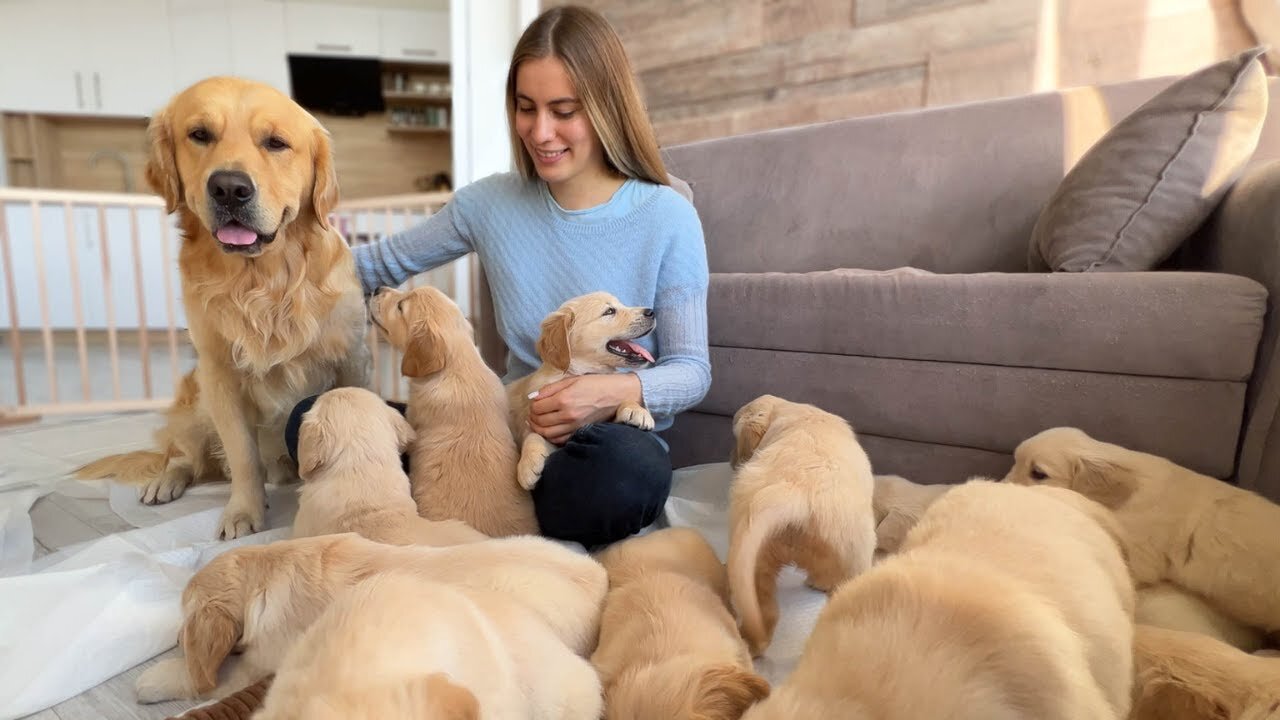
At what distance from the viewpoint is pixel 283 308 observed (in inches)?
60.7

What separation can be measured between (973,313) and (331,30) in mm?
6450

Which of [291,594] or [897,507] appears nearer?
[291,594]

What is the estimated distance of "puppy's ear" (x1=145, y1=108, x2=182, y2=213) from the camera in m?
1.49

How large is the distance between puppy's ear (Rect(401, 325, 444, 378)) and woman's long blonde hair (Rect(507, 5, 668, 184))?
58 centimetres

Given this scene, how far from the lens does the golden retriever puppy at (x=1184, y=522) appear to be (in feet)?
3.50

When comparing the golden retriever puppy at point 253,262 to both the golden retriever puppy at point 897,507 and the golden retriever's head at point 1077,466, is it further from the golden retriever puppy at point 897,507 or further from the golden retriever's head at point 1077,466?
the golden retriever's head at point 1077,466

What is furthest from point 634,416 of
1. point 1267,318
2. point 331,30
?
Answer: point 331,30

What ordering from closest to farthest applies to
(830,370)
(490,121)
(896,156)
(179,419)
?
(830,370) < (179,419) < (896,156) < (490,121)

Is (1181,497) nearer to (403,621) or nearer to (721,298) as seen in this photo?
(721,298)

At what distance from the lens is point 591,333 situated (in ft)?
4.94

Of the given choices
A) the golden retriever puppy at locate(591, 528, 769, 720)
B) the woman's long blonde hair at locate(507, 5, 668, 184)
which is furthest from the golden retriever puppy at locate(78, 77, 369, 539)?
the golden retriever puppy at locate(591, 528, 769, 720)

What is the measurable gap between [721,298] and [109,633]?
1.49 meters

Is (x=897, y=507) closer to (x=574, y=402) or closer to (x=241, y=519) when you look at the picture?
(x=574, y=402)

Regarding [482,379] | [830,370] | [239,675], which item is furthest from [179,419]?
[830,370]
